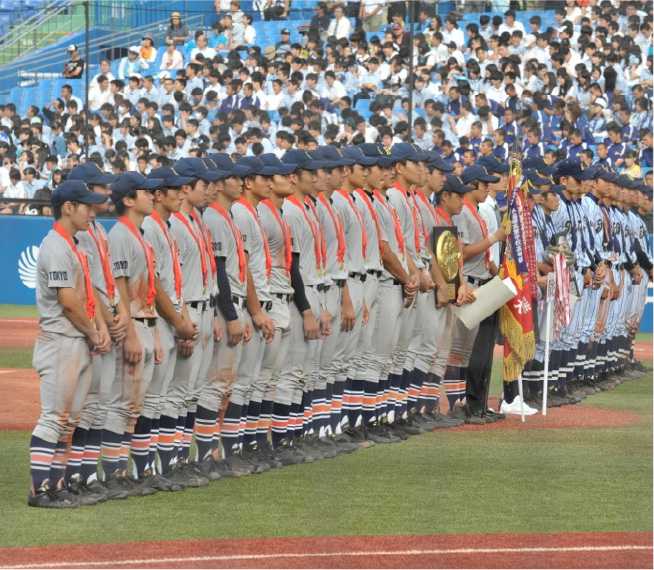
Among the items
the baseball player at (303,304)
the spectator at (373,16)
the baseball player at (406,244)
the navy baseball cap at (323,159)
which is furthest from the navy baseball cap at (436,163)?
the spectator at (373,16)

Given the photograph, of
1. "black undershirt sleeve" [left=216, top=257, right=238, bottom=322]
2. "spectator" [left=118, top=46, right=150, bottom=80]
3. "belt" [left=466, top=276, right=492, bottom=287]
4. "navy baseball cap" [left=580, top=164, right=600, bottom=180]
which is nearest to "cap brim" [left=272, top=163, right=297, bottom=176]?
"black undershirt sleeve" [left=216, top=257, right=238, bottom=322]

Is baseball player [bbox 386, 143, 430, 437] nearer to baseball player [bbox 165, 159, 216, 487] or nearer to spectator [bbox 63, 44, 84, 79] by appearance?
baseball player [bbox 165, 159, 216, 487]

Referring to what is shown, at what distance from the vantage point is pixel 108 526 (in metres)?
8.98

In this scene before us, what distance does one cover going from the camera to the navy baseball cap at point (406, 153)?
1363cm

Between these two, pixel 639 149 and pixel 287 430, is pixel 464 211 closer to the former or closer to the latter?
pixel 287 430

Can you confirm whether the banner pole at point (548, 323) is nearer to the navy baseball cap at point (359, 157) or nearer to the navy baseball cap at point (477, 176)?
the navy baseball cap at point (477, 176)

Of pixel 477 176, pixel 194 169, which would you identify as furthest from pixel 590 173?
pixel 194 169

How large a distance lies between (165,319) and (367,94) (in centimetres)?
1633

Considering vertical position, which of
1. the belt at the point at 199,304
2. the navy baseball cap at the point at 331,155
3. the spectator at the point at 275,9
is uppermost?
the spectator at the point at 275,9

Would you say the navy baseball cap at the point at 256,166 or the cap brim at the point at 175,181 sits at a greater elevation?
the navy baseball cap at the point at 256,166

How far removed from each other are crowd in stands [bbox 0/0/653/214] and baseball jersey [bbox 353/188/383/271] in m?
10.6

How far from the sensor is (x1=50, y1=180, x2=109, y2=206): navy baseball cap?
375 inches

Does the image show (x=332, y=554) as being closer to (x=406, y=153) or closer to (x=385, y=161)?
(x=385, y=161)

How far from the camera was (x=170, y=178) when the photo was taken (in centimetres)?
1048
